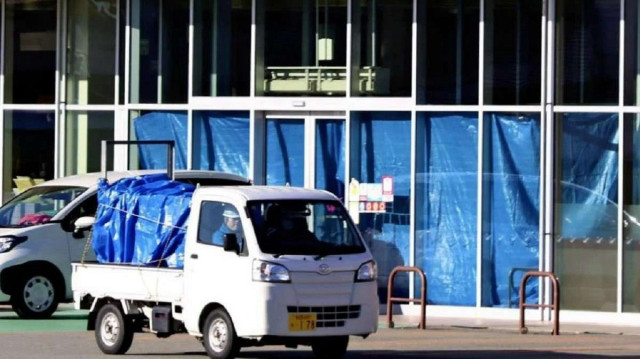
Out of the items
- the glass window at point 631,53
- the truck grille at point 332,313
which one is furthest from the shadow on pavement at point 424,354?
the glass window at point 631,53

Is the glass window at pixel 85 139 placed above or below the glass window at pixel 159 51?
below

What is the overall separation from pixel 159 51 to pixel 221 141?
1890 mm

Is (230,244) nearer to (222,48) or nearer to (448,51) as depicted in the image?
(448,51)

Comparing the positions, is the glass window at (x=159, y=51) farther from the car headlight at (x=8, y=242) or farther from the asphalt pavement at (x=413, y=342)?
the car headlight at (x=8, y=242)

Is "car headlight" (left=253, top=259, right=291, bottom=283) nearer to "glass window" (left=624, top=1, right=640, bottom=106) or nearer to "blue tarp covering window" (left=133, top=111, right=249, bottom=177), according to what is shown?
"glass window" (left=624, top=1, right=640, bottom=106)

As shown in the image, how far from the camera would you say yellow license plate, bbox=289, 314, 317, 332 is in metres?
14.6

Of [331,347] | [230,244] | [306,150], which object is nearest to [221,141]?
[306,150]

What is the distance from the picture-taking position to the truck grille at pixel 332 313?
1468 cm

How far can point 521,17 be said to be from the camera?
2219cm

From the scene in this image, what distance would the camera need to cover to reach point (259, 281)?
14.6 meters

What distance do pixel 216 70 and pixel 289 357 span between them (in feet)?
28.4

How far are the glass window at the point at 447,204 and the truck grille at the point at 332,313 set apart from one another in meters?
7.56

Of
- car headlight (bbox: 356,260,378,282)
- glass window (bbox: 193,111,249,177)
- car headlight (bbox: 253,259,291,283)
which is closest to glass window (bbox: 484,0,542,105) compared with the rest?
glass window (bbox: 193,111,249,177)

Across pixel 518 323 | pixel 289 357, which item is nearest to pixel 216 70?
pixel 518 323
